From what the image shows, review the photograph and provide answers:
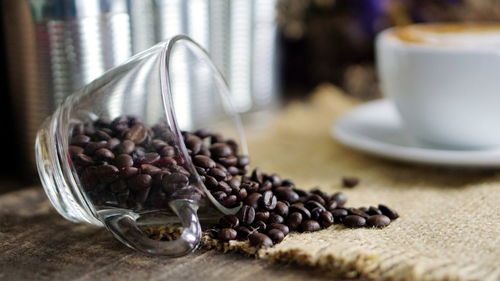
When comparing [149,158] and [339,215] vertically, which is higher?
[149,158]

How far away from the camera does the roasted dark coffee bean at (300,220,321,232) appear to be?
43.1 inches

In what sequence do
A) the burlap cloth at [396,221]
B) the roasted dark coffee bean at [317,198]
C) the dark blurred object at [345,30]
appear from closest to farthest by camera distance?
1. the burlap cloth at [396,221]
2. the roasted dark coffee bean at [317,198]
3. the dark blurred object at [345,30]

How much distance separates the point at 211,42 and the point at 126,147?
30.1 inches

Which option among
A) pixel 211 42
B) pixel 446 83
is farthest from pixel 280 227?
pixel 211 42

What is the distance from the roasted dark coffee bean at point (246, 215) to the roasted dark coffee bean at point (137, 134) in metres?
0.19

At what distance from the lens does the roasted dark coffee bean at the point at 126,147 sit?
104cm

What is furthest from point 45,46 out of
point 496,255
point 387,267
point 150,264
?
point 496,255

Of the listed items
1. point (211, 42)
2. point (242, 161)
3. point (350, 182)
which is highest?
point (211, 42)

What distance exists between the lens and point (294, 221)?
110 cm

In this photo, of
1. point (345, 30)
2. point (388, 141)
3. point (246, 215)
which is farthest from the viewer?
point (345, 30)

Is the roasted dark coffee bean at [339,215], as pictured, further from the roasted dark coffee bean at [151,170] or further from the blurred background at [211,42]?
the blurred background at [211,42]

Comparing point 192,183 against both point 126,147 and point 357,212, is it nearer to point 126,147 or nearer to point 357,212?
point 126,147

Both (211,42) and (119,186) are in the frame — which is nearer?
(119,186)

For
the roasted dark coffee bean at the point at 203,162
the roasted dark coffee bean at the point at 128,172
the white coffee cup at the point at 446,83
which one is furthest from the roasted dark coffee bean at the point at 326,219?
the white coffee cup at the point at 446,83
